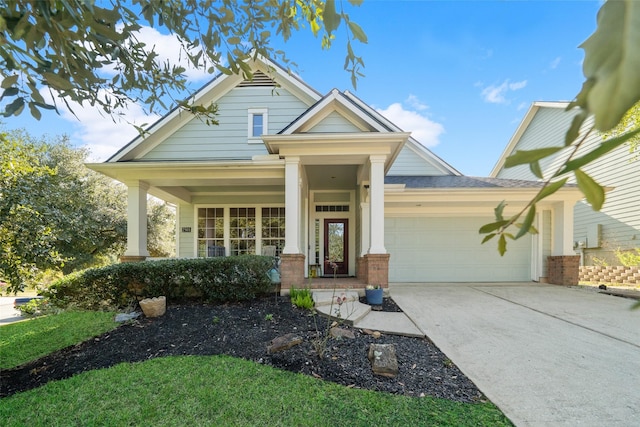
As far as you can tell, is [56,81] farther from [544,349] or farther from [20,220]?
[544,349]

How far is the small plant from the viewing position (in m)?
6.28

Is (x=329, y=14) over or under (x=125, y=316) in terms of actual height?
over

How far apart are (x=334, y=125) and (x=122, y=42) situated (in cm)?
561

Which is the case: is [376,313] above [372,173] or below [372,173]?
below

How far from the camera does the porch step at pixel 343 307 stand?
5691 millimetres

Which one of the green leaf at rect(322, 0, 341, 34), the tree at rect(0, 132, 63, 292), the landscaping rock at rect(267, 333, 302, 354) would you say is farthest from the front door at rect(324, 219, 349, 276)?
the green leaf at rect(322, 0, 341, 34)

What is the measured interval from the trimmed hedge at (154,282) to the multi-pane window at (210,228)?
4.44 m

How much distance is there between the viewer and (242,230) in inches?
450

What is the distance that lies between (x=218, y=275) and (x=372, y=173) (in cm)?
409

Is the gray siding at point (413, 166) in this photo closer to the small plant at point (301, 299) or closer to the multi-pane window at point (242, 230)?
the multi-pane window at point (242, 230)

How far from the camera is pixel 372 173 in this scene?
7.64 meters

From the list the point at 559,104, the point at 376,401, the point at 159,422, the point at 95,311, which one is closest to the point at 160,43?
the point at 159,422

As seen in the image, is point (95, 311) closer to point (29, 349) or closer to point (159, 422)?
point (29, 349)

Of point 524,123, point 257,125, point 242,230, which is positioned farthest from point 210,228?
point 524,123
